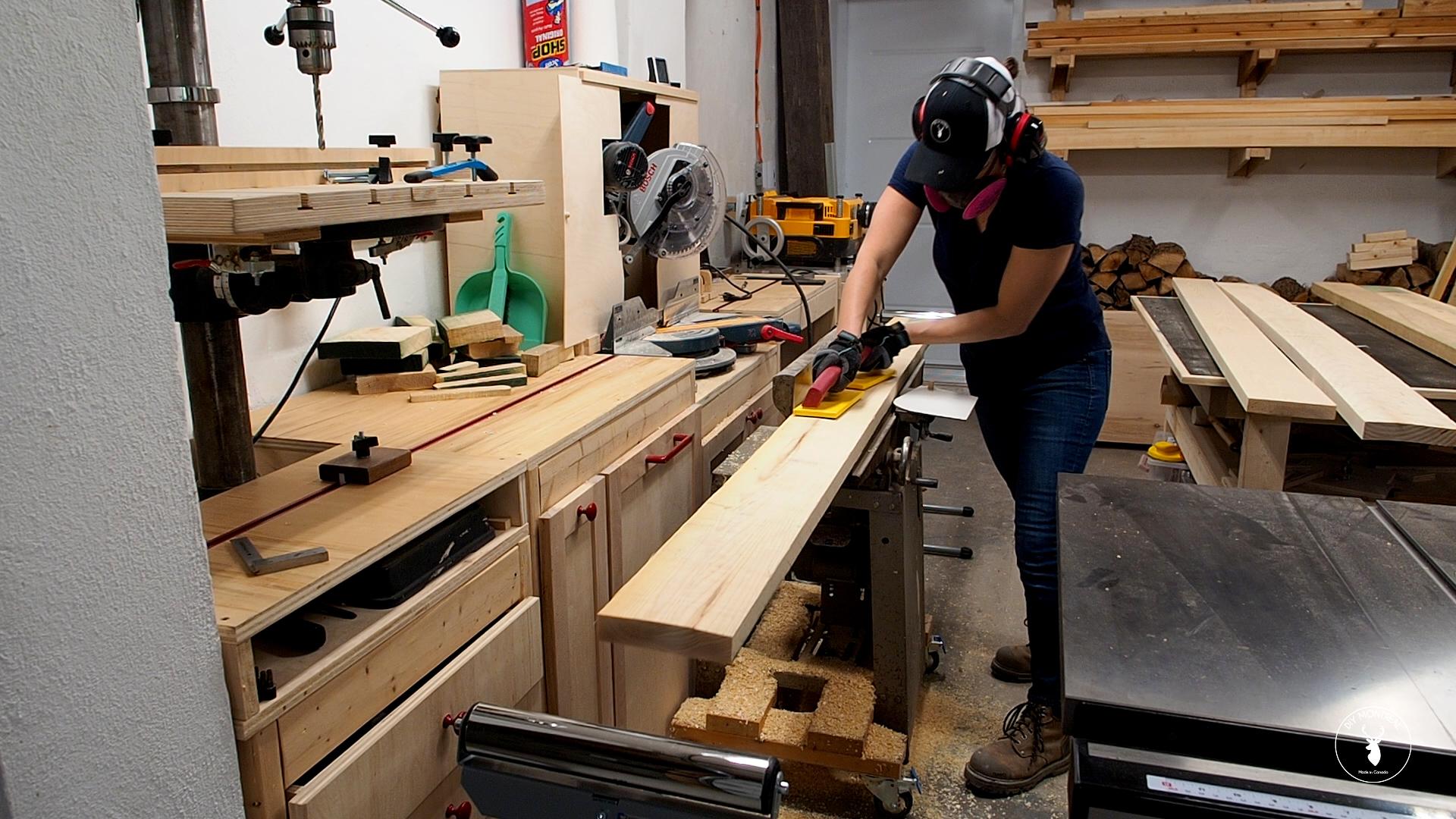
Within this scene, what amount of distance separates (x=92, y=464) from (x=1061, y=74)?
485cm

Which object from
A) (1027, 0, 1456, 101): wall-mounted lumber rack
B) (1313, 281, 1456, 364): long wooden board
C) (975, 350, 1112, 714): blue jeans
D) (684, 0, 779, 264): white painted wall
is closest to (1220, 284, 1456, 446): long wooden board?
(1313, 281, 1456, 364): long wooden board

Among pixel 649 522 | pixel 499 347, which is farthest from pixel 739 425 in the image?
pixel 499 347

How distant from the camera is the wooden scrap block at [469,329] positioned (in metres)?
1.98

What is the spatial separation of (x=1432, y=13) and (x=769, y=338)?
3.71 meters

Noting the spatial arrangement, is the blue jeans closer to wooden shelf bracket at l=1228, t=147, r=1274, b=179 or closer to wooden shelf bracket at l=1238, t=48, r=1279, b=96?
wooden shelf bracket at l=1228, t=147, r=1274, b=179

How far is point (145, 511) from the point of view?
85cm

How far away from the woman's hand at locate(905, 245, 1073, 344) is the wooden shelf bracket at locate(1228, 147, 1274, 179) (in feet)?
9.69

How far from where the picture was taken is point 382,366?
1.88m

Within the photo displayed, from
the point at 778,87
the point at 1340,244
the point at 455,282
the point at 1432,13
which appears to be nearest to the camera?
the point at 455,282

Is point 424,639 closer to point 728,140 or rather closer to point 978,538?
point 978,538

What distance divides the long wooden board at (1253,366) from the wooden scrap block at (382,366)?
1778mm

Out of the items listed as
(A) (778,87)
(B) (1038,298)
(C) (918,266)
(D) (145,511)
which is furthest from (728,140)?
(D) (145,511)

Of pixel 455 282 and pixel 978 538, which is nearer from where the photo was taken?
pixel 455 282

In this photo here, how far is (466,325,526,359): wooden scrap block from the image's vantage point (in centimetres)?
202
